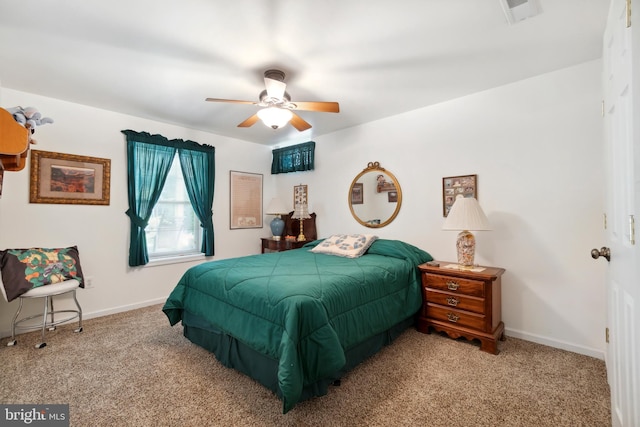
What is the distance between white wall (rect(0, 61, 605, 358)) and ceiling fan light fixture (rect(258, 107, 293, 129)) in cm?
167

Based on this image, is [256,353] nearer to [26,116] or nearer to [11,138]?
[11,138]

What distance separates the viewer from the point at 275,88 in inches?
88.0

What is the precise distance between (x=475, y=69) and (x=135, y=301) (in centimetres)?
452

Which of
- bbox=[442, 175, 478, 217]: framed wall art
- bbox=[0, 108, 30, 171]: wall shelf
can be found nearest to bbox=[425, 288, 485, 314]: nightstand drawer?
bbox=[442, 175, 478, 217]: framed wall art

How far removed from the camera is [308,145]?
4492 millimetres

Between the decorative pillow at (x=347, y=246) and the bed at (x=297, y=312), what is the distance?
14cm

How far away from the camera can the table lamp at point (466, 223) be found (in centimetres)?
254

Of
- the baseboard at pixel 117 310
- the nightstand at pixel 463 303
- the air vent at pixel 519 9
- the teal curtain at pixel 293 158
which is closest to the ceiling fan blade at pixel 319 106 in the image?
the air vent at pixel 519 9

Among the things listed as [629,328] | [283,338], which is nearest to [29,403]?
[283,338]

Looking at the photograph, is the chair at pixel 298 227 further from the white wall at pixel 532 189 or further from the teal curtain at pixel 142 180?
the teal curtain at pixel 142 180

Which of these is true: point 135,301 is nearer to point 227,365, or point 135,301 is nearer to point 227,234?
point 227,234

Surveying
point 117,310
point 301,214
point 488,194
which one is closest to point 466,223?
point 488,194

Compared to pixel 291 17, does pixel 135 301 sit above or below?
below

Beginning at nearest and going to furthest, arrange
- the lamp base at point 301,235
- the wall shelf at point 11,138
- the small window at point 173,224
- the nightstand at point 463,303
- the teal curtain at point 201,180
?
1. the wall shelf at point 11,138
2. the nightstand at point 463,303
3. the small window at point 173,224
4. the teal curtain at point 201,180
5. the lamp base at point 301,235
